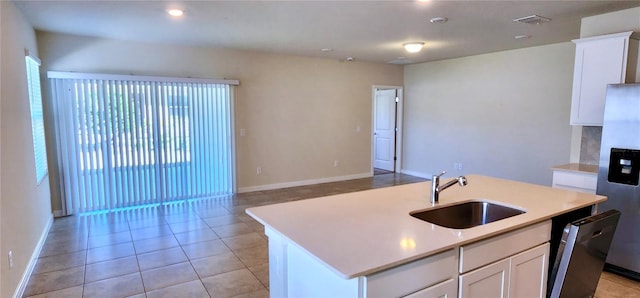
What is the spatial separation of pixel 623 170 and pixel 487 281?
1.98 meters

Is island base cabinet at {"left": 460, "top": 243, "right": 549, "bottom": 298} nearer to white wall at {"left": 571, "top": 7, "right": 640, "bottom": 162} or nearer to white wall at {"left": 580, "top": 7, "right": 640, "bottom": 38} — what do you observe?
white wall at {"left": 571, "top": 7, "right": 640, "bottom": 162}

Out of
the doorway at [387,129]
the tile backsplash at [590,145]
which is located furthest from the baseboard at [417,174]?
the tile backsplash at [590,145]

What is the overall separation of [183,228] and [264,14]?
8.40ft

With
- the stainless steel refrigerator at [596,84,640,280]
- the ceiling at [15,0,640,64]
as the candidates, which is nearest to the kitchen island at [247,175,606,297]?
the stainless steel refrigerator at [596,84,640,280]

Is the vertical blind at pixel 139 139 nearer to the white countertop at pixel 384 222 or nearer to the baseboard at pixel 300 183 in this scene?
the baseboard at pixel 300 183

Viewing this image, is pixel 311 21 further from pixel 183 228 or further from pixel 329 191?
pixel 329 191

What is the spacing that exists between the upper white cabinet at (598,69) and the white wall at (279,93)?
3.97m

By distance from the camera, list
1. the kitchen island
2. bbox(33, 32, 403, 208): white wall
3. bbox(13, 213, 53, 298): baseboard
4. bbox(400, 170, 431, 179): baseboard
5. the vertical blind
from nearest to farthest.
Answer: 1. the kitchen island
2. bbox(13, 213, 53, 298): baseboard
3. the vertical blind
4. bbox(33, 32, 403, 208): white wall
5. bbox(400, 170, 431, 179): baseboard

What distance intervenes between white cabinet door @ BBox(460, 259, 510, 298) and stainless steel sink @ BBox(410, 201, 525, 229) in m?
0.46

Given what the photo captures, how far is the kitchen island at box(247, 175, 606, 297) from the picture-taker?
1456 millimetres

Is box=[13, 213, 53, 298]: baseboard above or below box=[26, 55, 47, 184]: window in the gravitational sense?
below

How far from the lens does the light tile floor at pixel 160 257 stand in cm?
283

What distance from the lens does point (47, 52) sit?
446cm

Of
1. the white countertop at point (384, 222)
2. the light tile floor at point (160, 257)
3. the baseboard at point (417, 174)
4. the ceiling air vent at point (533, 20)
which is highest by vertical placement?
the ceiling air vent at point (533, 20)
